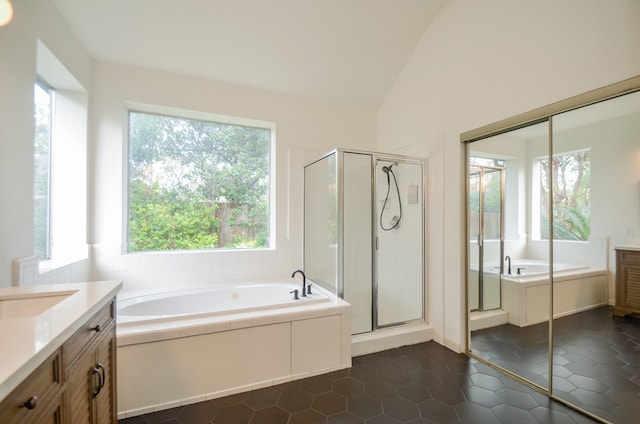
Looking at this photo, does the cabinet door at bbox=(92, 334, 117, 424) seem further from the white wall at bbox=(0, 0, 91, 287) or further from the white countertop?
the white wall at bbox=(0, 0, 91, 287)

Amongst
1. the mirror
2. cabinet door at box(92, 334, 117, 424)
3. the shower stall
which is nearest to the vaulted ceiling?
the shower stall

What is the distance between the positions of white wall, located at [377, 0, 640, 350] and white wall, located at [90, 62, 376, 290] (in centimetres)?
89

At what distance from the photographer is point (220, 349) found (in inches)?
78.5

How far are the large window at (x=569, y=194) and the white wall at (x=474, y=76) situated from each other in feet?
1.39

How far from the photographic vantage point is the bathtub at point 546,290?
73.9 inches

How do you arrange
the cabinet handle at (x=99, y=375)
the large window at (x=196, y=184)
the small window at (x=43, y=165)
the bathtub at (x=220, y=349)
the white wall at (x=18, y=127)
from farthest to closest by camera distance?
the large window at (x=196, y=184)
the small window at (x=43, y=165)
the bathtub at (x=220, y=349)
the white wall at (x=18, y=127)
the cabinet handle at (x=99, y=375)

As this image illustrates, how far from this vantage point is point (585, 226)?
1.87 m

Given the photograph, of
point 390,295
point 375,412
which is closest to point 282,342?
point 375,412

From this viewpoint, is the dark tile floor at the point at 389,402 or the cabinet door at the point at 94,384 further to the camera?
the dark tile floor at the point at 389,402

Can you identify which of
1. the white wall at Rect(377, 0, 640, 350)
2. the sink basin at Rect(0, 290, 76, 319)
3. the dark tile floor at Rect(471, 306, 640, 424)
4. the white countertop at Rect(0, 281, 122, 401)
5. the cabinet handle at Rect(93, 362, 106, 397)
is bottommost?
the dark tile floor at Rect(471, 306, 640, 424)

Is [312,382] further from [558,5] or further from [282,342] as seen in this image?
[558,5]

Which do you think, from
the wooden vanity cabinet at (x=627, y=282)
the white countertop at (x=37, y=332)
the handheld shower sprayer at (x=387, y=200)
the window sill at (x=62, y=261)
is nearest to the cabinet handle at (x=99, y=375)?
the white countertop at (x=37, y=332)

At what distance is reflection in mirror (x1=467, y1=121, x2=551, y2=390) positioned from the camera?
6.81 feet

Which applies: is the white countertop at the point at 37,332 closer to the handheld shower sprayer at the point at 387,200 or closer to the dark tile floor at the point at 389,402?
the dark tile floor at the point at 389,402
